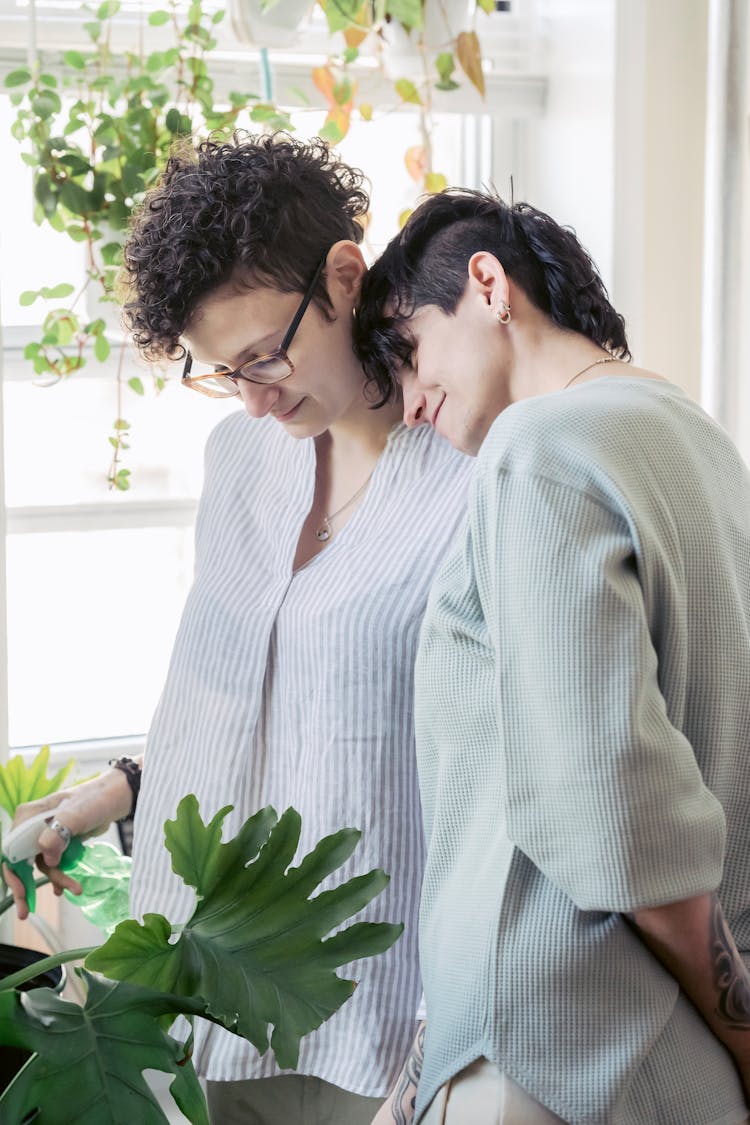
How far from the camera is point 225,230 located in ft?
3.48

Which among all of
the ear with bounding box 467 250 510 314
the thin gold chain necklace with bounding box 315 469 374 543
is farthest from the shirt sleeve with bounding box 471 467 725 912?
the thin gold chain necklace with bounding box 315 469 374 543

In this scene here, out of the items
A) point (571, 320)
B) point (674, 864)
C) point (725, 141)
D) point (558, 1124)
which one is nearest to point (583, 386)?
point (571, 320)

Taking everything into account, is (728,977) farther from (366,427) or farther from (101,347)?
(101,347)

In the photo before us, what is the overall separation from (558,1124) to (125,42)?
5.52 ft

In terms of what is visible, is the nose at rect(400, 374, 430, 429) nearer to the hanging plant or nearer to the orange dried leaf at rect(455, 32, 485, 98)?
the hanging plant

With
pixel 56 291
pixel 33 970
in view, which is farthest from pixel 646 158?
pixel 33 970

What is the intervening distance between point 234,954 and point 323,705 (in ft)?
0.91

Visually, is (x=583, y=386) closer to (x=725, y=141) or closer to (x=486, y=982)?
(x=486, y=982)

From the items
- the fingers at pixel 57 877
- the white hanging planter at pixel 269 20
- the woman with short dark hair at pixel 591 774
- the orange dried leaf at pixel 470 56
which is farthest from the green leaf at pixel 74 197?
the woman with short dark hair at pixel 591 774

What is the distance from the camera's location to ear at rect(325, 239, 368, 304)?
1124 mm

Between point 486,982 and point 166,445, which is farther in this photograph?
point 166,445

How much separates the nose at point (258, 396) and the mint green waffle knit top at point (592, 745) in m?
0.36

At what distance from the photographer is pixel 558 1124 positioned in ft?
2.49

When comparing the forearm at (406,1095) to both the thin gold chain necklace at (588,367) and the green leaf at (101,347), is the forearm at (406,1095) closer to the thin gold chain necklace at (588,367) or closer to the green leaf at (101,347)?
the thin gold chain necklace at (588,367)
